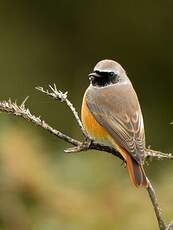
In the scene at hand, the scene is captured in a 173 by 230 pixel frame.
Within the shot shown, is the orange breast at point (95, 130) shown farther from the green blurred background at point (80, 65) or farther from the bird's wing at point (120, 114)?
the green blurred background at point (80, 65)

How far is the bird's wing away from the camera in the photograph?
6.21 m

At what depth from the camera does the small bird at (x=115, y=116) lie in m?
6.09

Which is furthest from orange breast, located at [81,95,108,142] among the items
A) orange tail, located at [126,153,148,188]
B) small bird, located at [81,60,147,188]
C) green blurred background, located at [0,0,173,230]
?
green blurred background, located at [0,0,173,230]

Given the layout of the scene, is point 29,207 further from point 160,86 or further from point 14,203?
point 160,86

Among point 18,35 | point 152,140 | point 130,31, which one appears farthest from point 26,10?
point 152,140

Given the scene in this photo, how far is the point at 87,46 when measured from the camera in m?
13.9

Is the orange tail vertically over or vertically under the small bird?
under

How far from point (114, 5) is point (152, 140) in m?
2.83

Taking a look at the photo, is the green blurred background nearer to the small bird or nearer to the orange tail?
the small bird

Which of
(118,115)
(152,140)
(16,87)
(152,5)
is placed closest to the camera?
(118,115)

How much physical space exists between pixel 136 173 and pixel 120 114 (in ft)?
2.68

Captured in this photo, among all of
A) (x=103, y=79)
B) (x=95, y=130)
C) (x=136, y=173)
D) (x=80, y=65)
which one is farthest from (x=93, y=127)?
(x=80, y=65)

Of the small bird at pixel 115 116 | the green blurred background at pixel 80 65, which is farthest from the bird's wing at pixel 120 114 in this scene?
the green blurred background at pixel 80 65

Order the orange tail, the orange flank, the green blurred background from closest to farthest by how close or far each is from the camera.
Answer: the orange tail, the orange flank, the green blurred background
